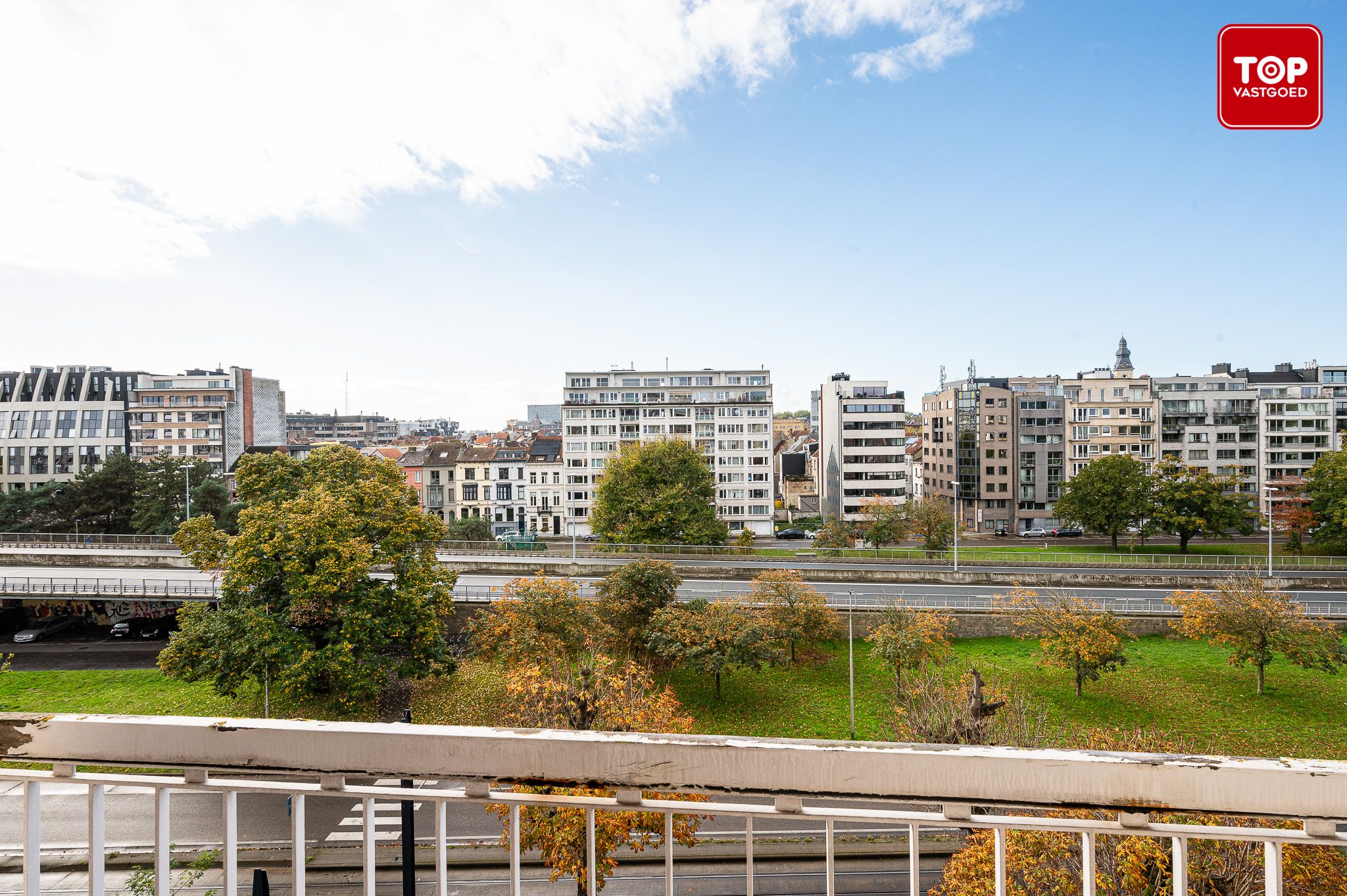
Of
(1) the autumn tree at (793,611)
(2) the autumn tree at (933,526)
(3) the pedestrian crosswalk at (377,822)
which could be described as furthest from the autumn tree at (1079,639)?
(3) the pedestrian crosswalk at (377,822)

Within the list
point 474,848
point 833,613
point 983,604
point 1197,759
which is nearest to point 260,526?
point 474,848

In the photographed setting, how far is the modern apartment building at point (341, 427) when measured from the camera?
341 ft

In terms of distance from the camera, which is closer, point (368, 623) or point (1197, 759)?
point (1197, 759)

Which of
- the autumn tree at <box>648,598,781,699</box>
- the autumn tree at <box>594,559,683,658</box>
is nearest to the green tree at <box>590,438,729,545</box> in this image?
the autumn tree at <box>594,559,683,658</box>

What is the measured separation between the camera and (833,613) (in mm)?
20328

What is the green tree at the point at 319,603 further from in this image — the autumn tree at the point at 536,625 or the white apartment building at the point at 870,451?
the white apartment building at the point at 870,451

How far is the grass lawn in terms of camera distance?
53.4 feet

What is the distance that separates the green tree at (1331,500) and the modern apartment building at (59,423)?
71.4 meters

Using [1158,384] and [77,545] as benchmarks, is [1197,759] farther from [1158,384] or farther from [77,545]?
[1158,384]

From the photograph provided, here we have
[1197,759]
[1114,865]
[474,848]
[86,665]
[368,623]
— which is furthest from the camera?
[86,665]

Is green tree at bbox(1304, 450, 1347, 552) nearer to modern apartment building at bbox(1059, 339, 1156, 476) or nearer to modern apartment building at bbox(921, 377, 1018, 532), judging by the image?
modern apartment building at bbox(1059, 339, 1156, 476)

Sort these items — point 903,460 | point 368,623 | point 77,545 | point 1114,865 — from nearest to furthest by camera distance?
point 1114,865
point 368,623
point 77,545
point 903,460

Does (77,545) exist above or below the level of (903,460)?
below

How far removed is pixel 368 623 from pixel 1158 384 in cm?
5460
